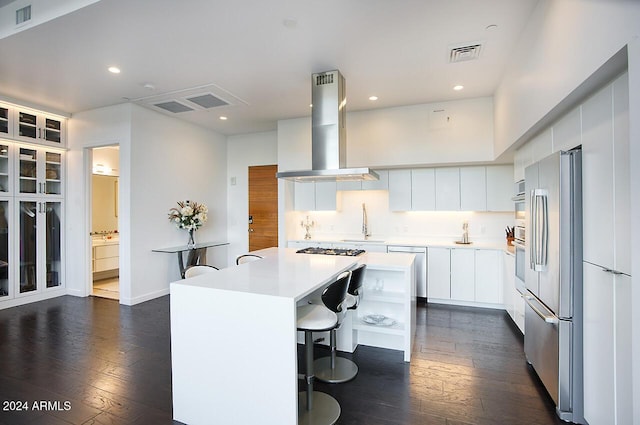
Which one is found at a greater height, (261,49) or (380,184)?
(261,49)

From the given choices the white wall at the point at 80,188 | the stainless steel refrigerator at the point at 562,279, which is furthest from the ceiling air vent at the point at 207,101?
the stainless steel refrigerator at the point at 562,279

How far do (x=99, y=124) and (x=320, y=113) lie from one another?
146 inches

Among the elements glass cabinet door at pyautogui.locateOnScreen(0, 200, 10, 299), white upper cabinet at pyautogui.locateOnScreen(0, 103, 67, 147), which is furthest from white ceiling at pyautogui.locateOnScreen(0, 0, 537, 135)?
glass cabinet door at pyautogui.locateOnScreen(0, 200, 10, 299)

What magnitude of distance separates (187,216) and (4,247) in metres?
2.48

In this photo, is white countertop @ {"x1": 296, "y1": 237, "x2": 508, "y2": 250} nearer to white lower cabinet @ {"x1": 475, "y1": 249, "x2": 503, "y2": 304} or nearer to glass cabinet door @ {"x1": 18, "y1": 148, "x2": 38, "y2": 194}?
white lower cabinet @ {"x1": 475, "y1": 249, "x2": 503, "y2": 304}

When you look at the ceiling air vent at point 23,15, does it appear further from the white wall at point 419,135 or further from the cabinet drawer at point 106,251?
the cabinet drawer at point 106,251

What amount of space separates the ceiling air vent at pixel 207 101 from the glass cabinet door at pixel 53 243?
299cm

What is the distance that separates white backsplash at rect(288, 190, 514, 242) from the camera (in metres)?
4.91

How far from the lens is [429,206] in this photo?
4.93 m

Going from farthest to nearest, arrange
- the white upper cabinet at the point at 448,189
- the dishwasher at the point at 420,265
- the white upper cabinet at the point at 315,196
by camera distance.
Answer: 1. the white upper cabinet at the point at 315,196
2. the white upper cabinet at the point at 448,189
3. the dishwasher at the point at 420,265

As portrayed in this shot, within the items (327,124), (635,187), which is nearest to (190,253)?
(327,124)

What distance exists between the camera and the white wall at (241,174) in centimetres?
631

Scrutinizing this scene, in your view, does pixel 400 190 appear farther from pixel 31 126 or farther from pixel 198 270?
pixel 31 126

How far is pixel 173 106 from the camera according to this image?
4.71m
